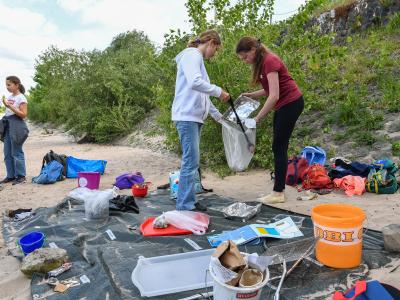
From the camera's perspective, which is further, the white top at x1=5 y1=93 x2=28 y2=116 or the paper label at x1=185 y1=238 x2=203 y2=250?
the white top at x1=5 y1=93 x2=28 y2=116

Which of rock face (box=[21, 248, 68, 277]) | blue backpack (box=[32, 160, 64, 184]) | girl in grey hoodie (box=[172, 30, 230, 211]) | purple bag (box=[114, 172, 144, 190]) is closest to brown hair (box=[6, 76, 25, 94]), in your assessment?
blue backpack (box=[32, 160, 64, 184])

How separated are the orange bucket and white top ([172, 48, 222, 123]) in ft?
5.04

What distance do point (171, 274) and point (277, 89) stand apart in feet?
6.75

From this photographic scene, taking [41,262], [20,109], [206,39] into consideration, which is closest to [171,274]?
[41,262]

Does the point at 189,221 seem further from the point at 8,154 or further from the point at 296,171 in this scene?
the point at 8,154

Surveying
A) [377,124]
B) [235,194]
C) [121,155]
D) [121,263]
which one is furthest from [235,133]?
[121,155]

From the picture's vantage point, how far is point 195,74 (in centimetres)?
339

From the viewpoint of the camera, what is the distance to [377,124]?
6.18 metres

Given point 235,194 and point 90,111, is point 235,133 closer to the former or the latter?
point 235,194

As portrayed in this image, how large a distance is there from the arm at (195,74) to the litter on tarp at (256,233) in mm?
1273

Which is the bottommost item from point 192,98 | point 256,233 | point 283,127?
point 256,233

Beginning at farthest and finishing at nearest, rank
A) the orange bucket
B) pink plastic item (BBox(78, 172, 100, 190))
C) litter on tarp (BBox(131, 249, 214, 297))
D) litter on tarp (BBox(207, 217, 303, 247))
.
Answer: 1. pink plastic item (BBox(78, 172, 100, 190))
2. litter on tarp (BBox(207, 217, 303, 247))
3. the orange bucket
4. litter on tarp (BBox(131, 249, 214, 297))

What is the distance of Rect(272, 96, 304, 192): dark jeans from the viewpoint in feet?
12.4

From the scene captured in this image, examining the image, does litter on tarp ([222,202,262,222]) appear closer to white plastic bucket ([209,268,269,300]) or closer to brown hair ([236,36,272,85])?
brown hair ([236,36,272,85])
